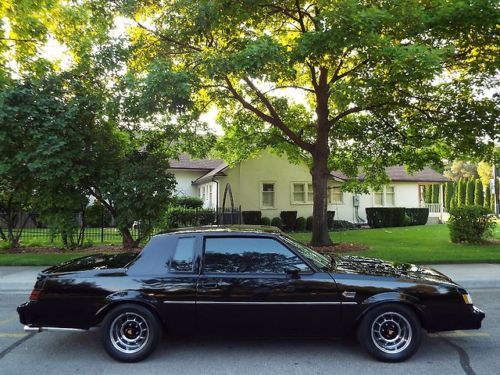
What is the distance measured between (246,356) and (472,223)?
12.9 metres

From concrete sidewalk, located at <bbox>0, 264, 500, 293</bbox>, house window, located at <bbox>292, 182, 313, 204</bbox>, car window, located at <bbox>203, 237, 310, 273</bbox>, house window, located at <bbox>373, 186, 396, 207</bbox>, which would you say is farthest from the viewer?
house window, located at <bbox>373, 186, 396, 207</bbox>

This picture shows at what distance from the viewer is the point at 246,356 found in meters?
5.09

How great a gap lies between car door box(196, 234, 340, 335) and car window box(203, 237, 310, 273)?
0.05 feet

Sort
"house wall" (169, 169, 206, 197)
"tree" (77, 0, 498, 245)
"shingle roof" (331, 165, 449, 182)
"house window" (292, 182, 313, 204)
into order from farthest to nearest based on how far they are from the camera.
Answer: "house wall" (169, 169, 206, 197) → "shingle roof" (331, 165, 449, 182) → "house window" (292, 182, 313, 204) → "tree" (77, 0, 498, 245)

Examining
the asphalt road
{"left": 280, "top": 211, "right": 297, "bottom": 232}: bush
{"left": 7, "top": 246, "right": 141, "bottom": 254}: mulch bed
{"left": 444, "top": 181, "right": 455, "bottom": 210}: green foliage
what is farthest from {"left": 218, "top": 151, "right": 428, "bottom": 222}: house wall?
{"left": 444, "top": 181, "right": 455, "bottom": 210}: green foliage

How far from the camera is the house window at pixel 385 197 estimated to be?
98.9 feet

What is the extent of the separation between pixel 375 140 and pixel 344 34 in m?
7.35

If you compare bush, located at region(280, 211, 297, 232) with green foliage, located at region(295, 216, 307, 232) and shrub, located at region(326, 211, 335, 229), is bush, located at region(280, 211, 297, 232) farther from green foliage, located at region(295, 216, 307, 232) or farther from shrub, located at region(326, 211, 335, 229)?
shrub, located at region(326, 211, 335, 229)

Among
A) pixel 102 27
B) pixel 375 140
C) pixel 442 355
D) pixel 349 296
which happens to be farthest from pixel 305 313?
pixel 375 140

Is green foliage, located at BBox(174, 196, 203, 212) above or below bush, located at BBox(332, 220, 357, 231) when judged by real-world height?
above

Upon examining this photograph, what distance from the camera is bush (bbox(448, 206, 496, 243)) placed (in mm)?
15485

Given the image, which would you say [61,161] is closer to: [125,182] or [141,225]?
[125,182]

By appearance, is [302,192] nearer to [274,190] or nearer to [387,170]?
[274,190]

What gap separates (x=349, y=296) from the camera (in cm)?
493
